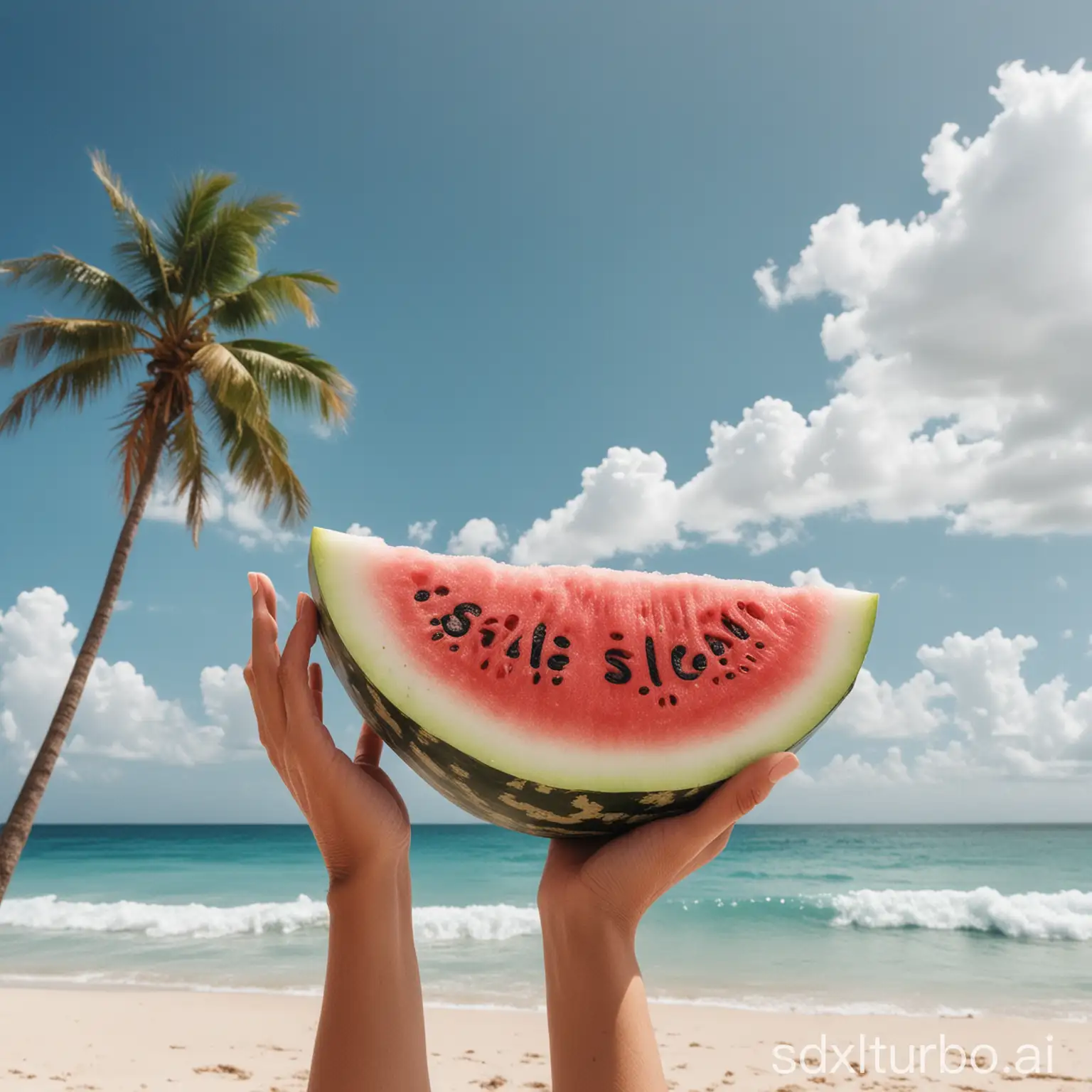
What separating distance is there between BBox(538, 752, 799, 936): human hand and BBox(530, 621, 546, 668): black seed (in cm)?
40

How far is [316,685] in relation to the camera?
1.89 metres

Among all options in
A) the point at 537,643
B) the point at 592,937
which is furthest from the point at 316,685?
the point at 592,937

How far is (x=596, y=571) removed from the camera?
199 cm

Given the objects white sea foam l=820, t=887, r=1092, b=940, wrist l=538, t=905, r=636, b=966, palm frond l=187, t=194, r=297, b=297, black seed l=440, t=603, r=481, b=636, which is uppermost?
palm frond l=187, t=194, r=297, b=297

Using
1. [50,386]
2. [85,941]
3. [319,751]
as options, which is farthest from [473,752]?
[85,941]

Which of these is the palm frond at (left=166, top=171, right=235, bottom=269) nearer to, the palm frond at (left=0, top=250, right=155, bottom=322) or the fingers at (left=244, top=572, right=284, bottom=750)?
the palm frond at (left=0, top=250, right=155, bottom=322)

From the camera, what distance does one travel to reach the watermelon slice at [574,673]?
1633 mm

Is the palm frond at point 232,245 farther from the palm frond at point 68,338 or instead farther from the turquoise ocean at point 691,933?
the turquoise ocean at point 691,933

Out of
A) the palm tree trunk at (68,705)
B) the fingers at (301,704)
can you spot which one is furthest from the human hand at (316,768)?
the palm tree trunk at (68,705)

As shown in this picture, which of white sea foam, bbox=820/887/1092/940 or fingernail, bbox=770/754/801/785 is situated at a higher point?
fingernail, bbox=770/754/801/785

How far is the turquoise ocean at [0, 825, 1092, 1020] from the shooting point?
1156cm

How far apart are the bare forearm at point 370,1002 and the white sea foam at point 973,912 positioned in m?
18.1

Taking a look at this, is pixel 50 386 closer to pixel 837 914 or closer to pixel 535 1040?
pixel 535 1040

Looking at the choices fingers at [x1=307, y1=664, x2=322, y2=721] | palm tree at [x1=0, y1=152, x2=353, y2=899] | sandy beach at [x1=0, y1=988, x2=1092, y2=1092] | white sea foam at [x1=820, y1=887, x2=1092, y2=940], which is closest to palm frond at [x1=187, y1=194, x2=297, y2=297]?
palm tree at [x1=0, y1=152, x2=353, y2=899]
